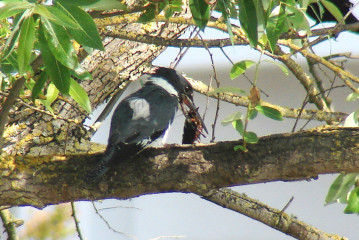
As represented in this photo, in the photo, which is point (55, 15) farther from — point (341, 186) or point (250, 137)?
point (341, 186)

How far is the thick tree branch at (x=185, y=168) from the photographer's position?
2193 mm

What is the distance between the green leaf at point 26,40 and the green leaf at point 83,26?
9 centimetres

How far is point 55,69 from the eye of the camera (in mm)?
1751

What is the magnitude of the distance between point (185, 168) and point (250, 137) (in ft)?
0.95

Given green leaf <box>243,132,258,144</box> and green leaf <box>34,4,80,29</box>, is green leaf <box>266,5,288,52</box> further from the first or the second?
green leaf <box>34,4,80,29</box>

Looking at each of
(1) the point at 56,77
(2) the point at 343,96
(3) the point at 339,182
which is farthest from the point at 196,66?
(1) the point at 56,77

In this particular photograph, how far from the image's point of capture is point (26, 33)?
5.02ft

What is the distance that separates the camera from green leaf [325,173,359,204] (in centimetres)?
245

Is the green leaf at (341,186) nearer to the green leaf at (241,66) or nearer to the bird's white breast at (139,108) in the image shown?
the green leaf at (241,66)

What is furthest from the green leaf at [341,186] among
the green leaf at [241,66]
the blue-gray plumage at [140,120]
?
the blue-gray plumage at [140,120]

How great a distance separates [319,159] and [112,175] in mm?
807

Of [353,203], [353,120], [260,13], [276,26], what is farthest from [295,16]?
[353,203]

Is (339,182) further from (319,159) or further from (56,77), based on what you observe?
(56,77)

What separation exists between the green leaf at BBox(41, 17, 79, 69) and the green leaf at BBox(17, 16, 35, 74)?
0.03 metres
